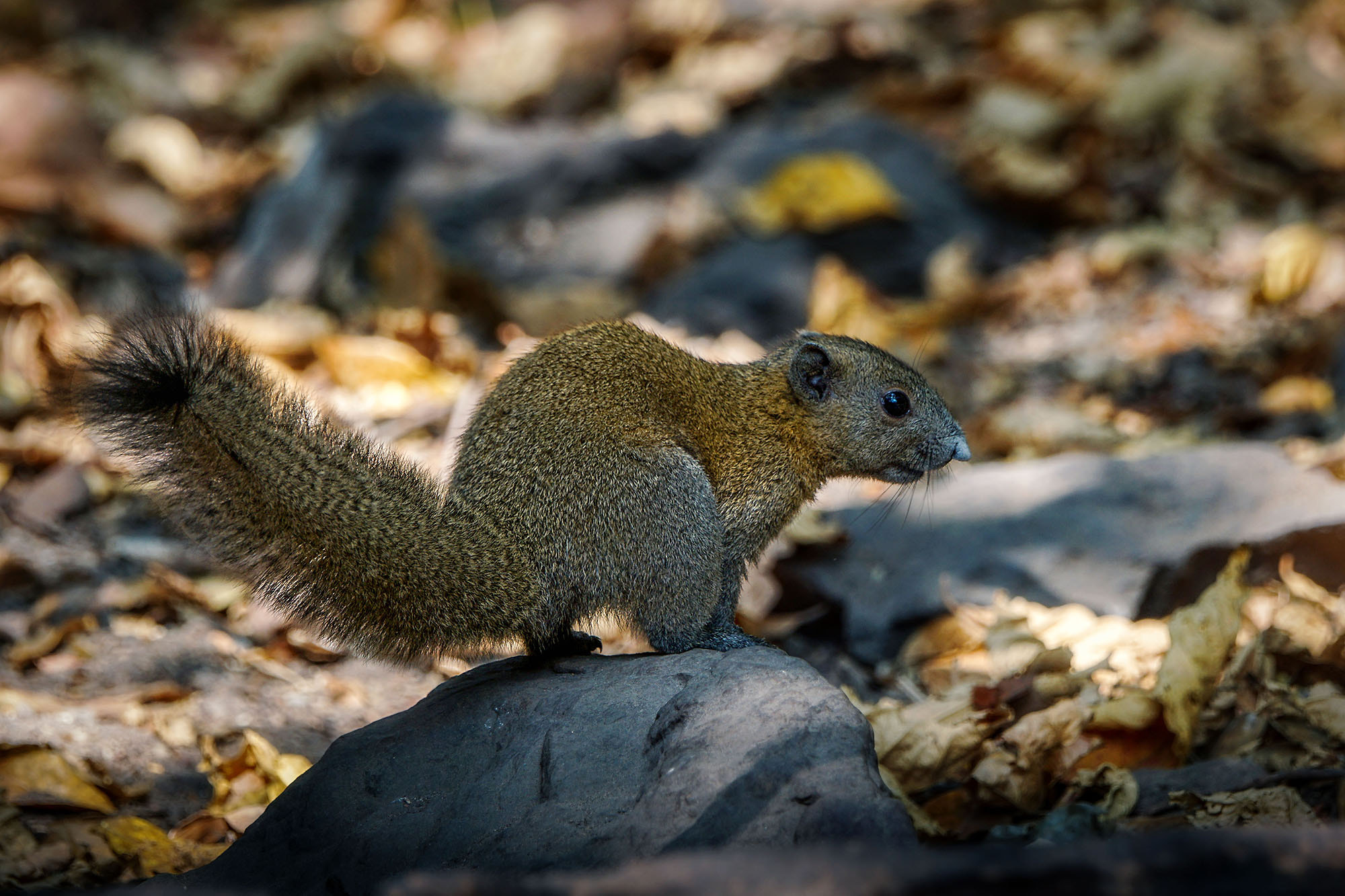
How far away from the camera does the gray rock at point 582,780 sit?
2682mm

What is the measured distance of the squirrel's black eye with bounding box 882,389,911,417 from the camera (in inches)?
178

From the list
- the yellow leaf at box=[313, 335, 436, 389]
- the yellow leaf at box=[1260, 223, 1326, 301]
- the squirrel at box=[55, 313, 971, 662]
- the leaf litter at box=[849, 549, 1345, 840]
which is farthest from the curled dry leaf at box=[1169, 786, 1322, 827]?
the yellow leaf at box=[1260, 223, 1326, 301]

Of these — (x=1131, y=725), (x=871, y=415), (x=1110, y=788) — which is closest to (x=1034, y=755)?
(x=1110, y=788)

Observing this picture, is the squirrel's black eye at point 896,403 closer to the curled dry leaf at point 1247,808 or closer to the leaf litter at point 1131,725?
the leaf litter at point 1131,725

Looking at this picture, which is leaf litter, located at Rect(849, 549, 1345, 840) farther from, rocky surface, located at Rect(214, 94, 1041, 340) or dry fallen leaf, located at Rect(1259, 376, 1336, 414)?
rocky surface, located at Rect(214, 94, 1041, 340)

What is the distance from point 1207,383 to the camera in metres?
7.59

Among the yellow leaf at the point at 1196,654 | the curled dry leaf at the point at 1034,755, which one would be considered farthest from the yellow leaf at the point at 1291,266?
the curled dry leaf at the point at 1034,755

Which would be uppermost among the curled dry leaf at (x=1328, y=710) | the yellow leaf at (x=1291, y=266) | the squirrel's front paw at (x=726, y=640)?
the squirrel's front paw at (x=726, y=640)

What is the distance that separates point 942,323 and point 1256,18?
6305 mm

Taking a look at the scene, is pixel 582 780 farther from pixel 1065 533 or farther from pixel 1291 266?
pixel 1291 266

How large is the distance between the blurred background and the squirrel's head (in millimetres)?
957

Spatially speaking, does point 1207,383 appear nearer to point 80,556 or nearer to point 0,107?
point 80,556

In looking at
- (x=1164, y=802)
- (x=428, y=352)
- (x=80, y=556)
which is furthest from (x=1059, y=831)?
(x=428, y=352)

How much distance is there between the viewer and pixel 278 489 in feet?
10.7
